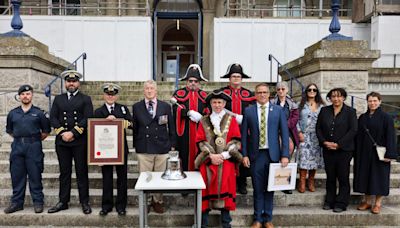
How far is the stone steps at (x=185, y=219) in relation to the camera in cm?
475

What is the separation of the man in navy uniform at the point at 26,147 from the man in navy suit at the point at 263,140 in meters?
2.83

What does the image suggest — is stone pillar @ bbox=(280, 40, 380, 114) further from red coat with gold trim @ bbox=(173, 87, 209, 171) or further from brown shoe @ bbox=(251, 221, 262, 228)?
brown shoe @ bbox=(251, 221, 262, 228)

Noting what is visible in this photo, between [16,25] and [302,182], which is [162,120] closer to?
[302,182]

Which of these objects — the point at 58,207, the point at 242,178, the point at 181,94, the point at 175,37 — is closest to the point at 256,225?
the point at 242,178

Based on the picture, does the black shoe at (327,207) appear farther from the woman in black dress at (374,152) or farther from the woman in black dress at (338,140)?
the woman in black dress at (374,152)

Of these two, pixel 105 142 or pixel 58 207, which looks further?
pixel 58 207

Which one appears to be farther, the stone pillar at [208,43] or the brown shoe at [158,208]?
the stone pillar at [208,43]

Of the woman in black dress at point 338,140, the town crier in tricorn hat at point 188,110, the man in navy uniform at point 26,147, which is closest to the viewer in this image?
the man in navy uniform at point 26,147

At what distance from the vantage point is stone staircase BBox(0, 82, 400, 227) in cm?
477

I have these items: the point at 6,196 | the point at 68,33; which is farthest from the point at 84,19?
the point at 6,196

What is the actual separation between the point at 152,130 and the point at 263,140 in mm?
1483

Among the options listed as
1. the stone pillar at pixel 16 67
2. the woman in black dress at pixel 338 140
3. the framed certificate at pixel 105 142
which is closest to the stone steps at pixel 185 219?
the woman in black dress at pixel 338 140

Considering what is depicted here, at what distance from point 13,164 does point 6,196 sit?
716 millimetres

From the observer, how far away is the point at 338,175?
4.90 m
